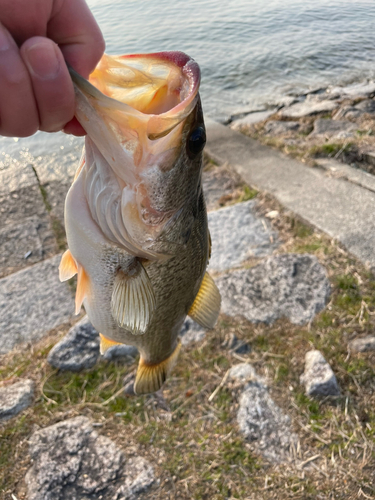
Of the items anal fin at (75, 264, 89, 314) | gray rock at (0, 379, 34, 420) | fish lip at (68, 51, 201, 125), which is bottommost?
gray rock at (0, 379, 34, 420)

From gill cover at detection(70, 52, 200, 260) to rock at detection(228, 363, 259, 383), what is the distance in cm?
153

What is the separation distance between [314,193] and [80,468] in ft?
10.4

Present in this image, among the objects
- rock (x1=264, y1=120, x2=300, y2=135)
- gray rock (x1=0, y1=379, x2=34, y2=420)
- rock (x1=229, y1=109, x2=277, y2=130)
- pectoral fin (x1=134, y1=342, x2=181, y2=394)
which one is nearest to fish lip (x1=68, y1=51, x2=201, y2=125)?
pectoral fin (x1=134, y1=342, x2=181, y2=394)

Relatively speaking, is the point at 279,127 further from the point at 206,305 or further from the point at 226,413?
the point at 206,305

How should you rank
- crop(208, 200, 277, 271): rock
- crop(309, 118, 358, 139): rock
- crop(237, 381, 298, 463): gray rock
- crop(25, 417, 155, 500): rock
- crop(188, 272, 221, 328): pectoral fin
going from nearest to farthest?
crop(188, 272, 221, 328): pectoral fin, crop(25, 417, 155, 500): rock, crop(237, 381, 298, 463): gray rock, crop(208, 200, 277, 271): rock, crop(309, 118, 358, 139): rock

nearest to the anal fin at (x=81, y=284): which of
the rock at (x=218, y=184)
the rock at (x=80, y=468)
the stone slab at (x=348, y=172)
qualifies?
the rock at (x=80, y=468)

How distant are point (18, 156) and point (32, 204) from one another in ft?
8.00

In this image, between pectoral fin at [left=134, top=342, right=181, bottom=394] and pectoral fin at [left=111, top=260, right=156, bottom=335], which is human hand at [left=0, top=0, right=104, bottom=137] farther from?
pectoral fin at [left=134, top=342, right=181, bottom=394]

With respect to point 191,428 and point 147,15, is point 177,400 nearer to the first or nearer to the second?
point 191,428

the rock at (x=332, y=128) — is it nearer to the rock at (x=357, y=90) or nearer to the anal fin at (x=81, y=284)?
the rock at (x=357, y=90)

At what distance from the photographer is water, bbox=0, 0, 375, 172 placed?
346 inches

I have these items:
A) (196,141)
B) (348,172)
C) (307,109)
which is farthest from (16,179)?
(307,109)

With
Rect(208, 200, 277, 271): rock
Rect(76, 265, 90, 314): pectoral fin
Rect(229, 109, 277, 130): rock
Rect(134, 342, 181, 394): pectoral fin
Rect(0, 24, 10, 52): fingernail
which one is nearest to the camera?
Rect(0, 24, 10, 52): fingernail

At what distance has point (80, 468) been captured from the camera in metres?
2.07
